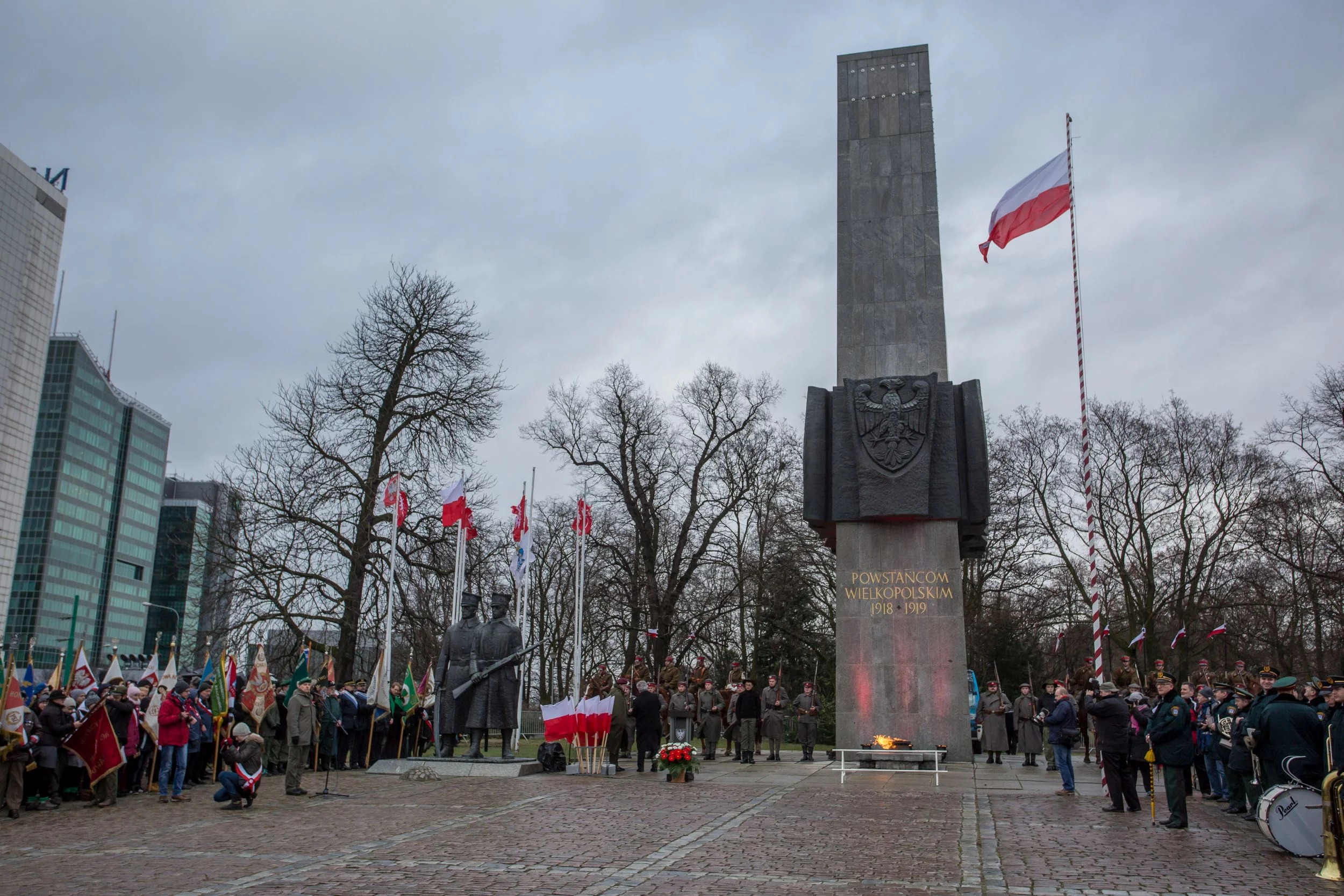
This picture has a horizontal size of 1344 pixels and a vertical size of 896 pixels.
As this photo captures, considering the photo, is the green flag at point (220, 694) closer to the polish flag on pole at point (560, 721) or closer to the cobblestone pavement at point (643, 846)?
the cobblestone pavement at point (643, 846)

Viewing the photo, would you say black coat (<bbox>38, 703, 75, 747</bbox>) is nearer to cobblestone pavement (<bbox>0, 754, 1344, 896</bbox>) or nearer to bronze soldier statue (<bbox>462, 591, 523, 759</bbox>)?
cobblestone pavement (<bbox>0, 754, 1344, 896</bbox>)

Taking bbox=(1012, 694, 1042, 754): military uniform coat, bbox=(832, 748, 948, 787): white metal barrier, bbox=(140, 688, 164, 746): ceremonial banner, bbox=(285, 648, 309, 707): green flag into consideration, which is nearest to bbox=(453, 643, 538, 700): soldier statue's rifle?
bbox=(285, 648, 309, 707): green flag

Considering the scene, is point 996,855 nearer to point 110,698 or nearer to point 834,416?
point 110,698

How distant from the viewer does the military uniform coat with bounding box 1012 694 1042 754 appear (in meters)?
20.3

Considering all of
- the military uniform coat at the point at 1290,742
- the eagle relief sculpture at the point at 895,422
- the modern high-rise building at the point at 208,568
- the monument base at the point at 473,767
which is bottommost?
the monument base at the point at 473,767

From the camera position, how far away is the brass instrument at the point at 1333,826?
8469 millimetres

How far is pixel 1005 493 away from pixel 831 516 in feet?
66.3

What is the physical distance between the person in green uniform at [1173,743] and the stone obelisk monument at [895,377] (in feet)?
25.6

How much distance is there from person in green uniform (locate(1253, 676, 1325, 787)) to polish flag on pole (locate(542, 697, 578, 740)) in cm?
1007

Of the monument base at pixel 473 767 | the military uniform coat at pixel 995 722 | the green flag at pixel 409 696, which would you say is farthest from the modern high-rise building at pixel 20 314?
the military uniform coat at pixel 995 722

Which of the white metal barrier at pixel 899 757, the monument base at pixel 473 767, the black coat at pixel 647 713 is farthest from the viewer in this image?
the black coat at pixel 647 713

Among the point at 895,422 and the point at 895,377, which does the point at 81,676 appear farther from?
the point at 895,377

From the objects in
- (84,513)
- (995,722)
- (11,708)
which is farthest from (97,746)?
(84,513)

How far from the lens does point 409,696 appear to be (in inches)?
776
